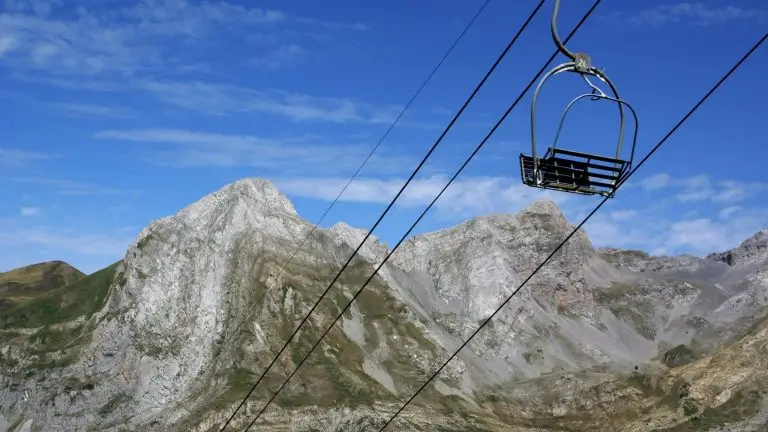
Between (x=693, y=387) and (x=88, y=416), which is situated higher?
(x=693, y=387)

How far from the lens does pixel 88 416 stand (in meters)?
185

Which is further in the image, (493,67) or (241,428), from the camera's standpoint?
(241,428)

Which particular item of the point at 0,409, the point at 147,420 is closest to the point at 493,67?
the point at 147,420

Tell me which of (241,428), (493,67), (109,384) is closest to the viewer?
(493,67)

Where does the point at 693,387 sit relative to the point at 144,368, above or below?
above

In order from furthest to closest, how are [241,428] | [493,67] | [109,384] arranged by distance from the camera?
1. [109,384]
2. [241,428]
3. [493,67]

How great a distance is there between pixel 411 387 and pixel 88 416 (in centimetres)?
7488

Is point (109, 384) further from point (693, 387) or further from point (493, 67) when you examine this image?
point (493, 67)

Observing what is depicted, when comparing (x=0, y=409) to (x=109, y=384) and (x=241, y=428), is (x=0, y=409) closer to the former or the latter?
(x=109, y=384)

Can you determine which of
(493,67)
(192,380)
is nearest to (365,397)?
(192,380)

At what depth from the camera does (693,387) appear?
19988 centimetres

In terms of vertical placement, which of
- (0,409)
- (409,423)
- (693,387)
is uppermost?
(693,387)

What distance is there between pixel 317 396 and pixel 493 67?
177 meters

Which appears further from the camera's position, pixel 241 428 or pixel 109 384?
pixel 109 384
